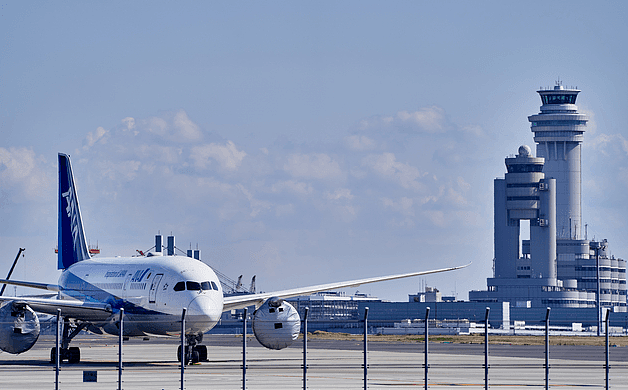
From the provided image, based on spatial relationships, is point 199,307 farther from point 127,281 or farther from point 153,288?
point 127,281

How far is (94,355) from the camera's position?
184 ft

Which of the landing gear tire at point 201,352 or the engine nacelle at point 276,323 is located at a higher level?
A: the engine nacelle at point 276,323

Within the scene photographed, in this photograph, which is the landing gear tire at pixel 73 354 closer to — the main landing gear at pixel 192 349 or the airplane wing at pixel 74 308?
the airplane wing at pixel 74 308

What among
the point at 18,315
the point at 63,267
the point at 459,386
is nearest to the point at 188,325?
the point at 18,315

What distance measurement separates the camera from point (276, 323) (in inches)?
1378

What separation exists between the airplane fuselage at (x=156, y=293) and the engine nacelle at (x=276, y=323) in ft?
11.2

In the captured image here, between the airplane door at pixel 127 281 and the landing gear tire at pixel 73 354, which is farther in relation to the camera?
the landing gear tire at pixel 73 354

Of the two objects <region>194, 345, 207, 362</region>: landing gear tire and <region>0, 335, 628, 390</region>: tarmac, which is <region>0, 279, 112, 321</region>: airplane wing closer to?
<region>0, 335, 628, 390</region>: tarmac

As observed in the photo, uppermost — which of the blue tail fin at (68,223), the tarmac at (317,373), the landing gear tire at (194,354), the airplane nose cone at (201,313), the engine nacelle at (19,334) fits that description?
the blue tail fin at (68,223)

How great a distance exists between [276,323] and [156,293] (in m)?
9.71

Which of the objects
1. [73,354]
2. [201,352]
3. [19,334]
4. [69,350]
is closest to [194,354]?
[201,352]

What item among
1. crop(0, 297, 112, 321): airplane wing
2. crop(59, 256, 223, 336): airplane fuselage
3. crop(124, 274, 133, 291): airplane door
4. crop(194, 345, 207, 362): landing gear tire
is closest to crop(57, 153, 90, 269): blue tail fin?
crop(59, 256, 223, 336): airplane fuselage

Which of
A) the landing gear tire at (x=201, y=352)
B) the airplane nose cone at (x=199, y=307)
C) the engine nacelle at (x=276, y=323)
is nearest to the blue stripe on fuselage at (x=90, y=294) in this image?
the airplane nose cone at (x=199, y=307)

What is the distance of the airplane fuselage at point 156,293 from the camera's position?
138ft
